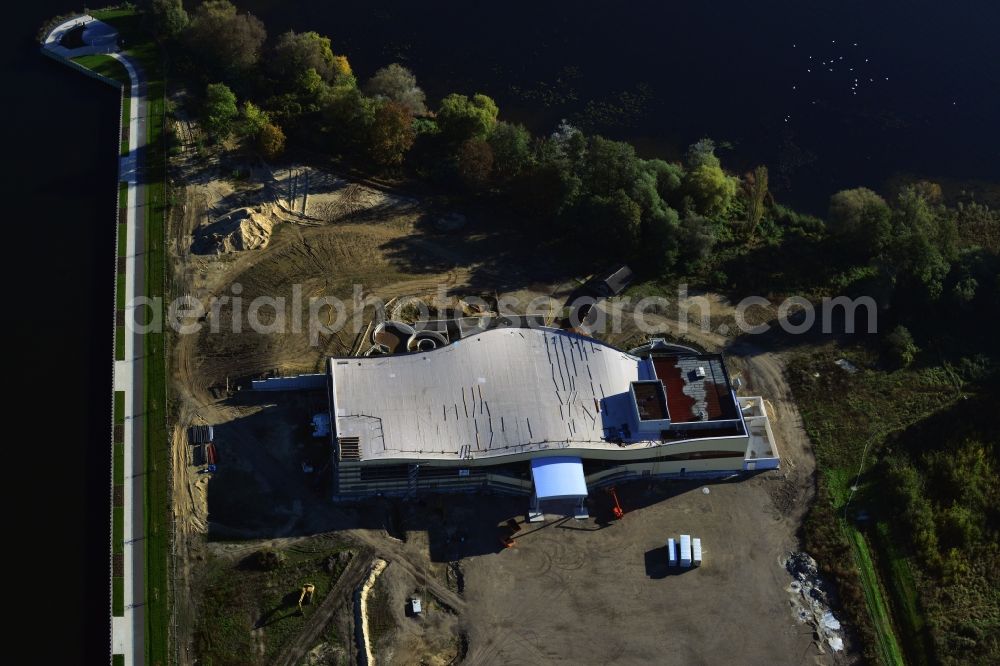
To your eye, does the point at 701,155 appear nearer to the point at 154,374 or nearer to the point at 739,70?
the point at 739,70

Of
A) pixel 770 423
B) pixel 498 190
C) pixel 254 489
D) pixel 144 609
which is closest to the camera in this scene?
pixel 144 609

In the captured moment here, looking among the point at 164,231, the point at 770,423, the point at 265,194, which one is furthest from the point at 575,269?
the point at 164,231

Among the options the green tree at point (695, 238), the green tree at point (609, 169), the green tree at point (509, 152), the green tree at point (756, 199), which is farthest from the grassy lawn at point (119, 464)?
the green tree at point (756, 199)

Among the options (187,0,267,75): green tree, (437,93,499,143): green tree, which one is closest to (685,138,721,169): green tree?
(437,93,499,143): green tree

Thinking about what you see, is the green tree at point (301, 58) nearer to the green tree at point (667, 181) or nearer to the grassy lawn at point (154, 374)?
the grassy lawn at point (154, 374)

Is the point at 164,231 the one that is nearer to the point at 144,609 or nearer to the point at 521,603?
the point at 144,609

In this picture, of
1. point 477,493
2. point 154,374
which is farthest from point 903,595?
point 154,374
